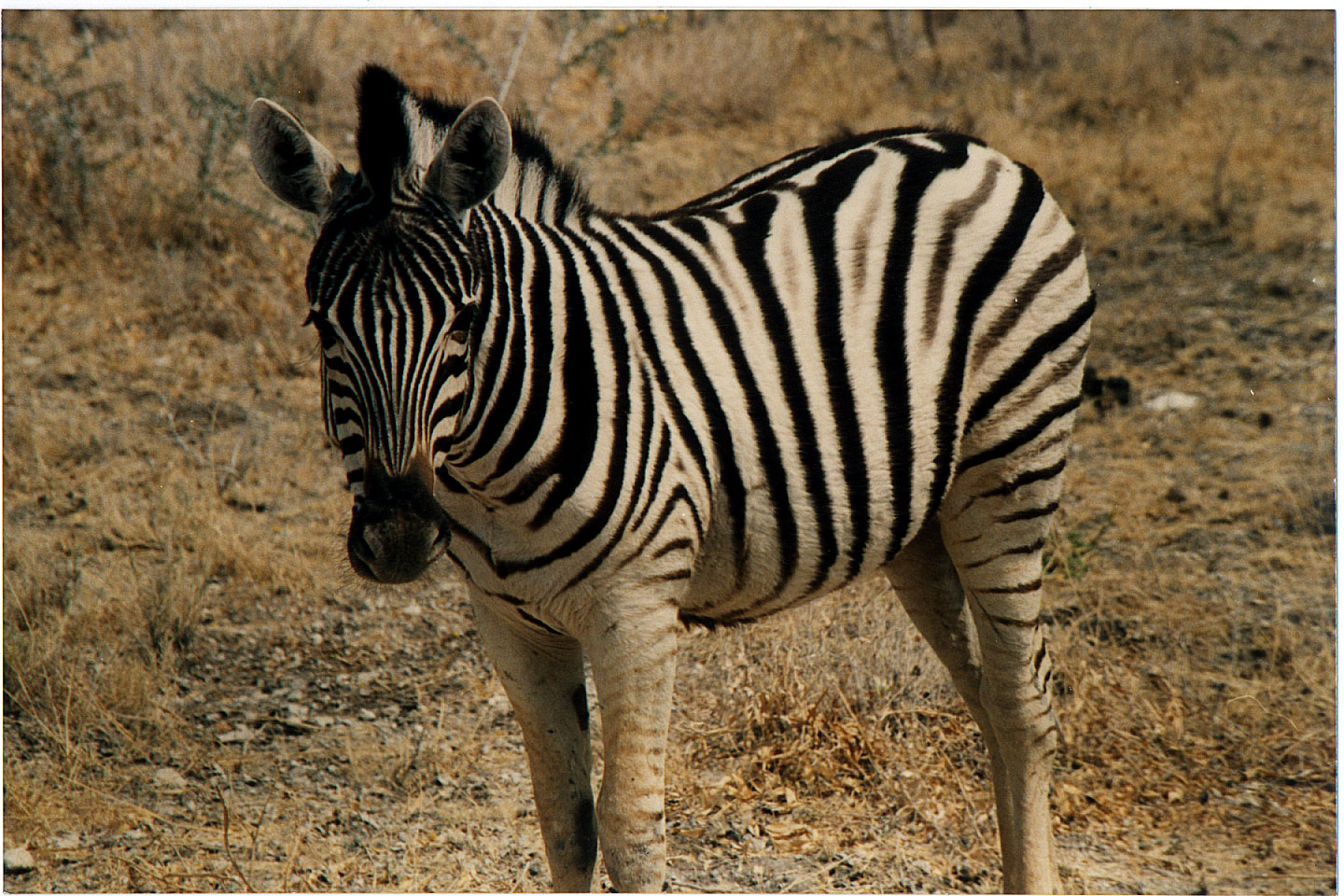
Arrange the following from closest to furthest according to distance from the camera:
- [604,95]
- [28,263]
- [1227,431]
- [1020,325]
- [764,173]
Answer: [1020,325] < [764,173] < [1227,431] < [28,263] < [604,95]

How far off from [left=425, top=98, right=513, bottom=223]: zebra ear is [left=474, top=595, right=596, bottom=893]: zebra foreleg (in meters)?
0.97

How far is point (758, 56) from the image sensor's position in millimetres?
9516

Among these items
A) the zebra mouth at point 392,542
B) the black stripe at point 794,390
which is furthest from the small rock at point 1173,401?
the zebra mouth at point 392,542

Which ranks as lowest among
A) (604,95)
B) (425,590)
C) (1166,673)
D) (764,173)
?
(1166,673)

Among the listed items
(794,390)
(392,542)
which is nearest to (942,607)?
(794,390)

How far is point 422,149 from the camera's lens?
2539 millimetres

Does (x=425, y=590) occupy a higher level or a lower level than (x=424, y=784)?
higher

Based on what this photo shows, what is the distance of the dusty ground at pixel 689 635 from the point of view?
158 inches

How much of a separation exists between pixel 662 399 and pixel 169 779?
2.64 m

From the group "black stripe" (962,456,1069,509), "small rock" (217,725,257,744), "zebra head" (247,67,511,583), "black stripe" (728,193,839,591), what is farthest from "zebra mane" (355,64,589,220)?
"small rock" (217,725,257,744)

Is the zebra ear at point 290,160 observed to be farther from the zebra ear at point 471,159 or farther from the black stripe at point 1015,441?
the black stripe at point 1015,441

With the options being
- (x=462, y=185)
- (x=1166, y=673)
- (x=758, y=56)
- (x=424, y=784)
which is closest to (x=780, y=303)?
(x=462, y=185)

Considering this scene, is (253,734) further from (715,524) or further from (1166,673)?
(1166,673)

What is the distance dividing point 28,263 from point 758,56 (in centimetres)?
548
